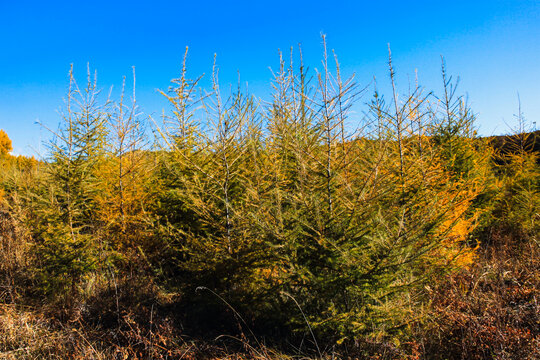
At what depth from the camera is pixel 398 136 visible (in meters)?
4.74

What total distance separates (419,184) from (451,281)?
1958 millimetres

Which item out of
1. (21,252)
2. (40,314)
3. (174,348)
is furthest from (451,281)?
(21,252)

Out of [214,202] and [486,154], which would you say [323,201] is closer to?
[214,202]

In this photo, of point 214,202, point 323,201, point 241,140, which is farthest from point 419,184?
point 214,202

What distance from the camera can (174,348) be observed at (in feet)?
12.3

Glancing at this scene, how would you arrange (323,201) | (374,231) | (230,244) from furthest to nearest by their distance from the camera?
(230,244) < (323,201) < (374,231)

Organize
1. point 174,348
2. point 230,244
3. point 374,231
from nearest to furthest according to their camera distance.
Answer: point 374,231 < point 174,348 < point 230,244

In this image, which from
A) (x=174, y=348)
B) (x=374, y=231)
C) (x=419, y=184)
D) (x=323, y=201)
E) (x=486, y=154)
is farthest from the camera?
(x=486, y=154)

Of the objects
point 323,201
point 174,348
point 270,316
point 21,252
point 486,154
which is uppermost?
point 486,154

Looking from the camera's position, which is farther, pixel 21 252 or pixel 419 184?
pixel 21 252

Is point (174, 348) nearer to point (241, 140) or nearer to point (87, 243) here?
point (87, 243)

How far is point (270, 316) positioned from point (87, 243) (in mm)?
3737

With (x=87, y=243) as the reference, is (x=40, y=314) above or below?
below

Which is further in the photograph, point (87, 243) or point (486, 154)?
point (486, 154)
